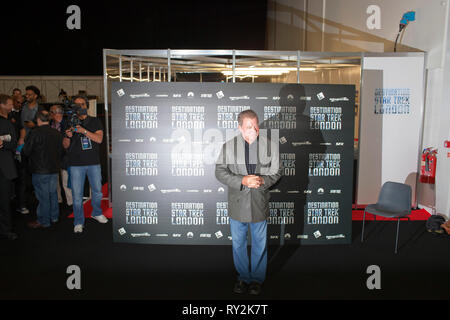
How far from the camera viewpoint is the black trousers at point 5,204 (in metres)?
4.36

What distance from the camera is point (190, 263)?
394 centimetres

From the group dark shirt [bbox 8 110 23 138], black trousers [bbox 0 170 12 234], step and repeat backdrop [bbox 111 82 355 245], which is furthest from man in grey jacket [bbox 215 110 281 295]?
dark shirt [bbox 8 110 23 138]

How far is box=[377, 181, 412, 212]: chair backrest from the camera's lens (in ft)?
14.7

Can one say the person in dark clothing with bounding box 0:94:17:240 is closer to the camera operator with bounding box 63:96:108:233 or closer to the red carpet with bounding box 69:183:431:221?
the camera operator with bounding box 63:96:108:233

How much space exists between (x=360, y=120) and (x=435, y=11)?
1843 mm

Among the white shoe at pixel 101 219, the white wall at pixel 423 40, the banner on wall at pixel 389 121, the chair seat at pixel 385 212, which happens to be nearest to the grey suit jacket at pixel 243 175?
the chair seat at pixel 385 212

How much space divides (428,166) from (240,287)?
12.9 feet

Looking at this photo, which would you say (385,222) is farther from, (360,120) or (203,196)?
(203,196)

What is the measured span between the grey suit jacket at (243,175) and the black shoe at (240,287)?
627 millimetres

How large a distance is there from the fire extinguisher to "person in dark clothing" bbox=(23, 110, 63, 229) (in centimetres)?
537

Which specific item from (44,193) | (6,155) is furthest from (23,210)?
(6,155)

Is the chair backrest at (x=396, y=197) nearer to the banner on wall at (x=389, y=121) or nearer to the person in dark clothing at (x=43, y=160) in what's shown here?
the banner on wall at (x=389, y=121)

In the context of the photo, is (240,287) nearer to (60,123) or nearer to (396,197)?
(396,197)
